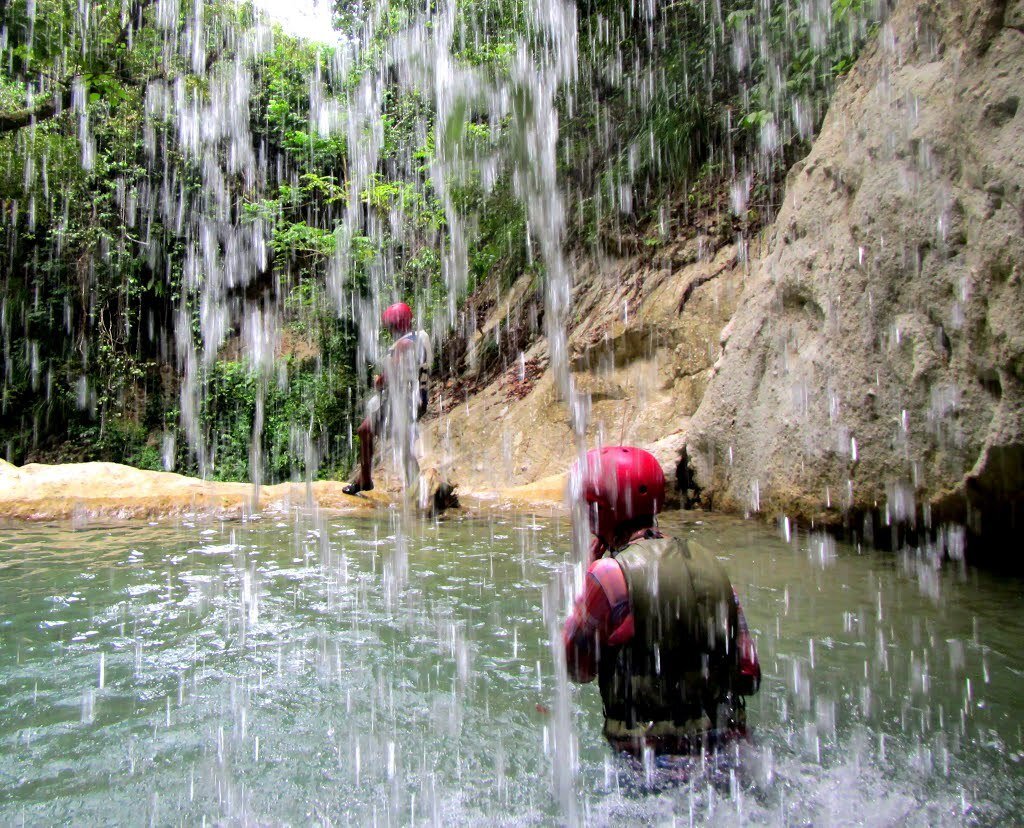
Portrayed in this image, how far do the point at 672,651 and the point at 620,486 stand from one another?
16.9 inches

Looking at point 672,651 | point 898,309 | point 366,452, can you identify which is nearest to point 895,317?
point 898,309

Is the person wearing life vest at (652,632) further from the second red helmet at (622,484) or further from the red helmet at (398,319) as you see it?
the red helmet at (398,319)

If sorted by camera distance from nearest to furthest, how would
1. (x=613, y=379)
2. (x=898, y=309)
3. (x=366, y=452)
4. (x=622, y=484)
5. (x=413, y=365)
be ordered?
(x=622, y=484), (x=898, y=309), (x=413, y=365), (x=366, y=452), (x=613, y=379)

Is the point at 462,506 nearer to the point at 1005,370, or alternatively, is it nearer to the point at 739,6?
the point at 1005,370

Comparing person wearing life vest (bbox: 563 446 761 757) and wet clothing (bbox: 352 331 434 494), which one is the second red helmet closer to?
person wearing life vest (bbox: 563 446 761 757)

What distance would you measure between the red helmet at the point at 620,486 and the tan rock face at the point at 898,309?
7.85 ft

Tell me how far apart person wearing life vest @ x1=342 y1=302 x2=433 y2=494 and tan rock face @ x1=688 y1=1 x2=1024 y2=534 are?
8.14ft

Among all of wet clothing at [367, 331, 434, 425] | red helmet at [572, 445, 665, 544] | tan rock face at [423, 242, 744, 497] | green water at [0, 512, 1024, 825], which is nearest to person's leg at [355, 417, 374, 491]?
wet clothing at [367, 331, 434, 425]

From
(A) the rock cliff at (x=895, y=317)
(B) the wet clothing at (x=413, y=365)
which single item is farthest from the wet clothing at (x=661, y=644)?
(B) the wet clothing at (x=413, y=365)

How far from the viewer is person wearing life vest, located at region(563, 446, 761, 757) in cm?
188

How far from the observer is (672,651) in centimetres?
190

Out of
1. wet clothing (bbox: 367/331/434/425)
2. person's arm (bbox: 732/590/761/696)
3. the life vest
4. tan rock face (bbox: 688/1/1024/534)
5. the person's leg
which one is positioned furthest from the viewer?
the person's leg

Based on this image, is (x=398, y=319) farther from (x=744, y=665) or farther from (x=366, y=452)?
(x=744, y=665)

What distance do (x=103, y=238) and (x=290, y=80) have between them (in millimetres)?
5422
